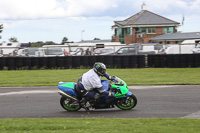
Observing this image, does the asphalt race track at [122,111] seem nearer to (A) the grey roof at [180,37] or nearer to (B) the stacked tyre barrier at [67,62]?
(B) the stacked tyre barrier at [67,62]

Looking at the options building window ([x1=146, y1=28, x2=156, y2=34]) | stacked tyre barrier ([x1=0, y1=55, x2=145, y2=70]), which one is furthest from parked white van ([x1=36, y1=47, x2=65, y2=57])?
building window ([x1=146, y1=28, x2=156, y2=34])

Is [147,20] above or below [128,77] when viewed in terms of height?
above

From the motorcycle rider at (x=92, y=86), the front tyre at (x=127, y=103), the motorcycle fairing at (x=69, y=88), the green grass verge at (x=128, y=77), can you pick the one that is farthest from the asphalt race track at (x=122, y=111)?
the green grass verge at (x=128, y=77)

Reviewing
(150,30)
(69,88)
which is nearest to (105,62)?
(69,88)

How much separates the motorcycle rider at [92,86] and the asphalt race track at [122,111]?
41 cm

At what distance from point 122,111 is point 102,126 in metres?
2.77

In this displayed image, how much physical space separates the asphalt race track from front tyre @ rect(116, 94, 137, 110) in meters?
0.15

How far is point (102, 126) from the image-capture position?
7945mm

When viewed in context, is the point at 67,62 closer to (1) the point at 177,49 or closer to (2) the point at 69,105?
(1) the point at 177,49

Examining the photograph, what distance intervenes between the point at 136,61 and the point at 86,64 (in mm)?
3438

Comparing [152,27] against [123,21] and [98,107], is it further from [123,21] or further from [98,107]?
[98,107]

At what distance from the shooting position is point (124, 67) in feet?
87.0

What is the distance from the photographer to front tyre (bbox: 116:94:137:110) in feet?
35.3

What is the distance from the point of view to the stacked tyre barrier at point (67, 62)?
2647 centimetres
